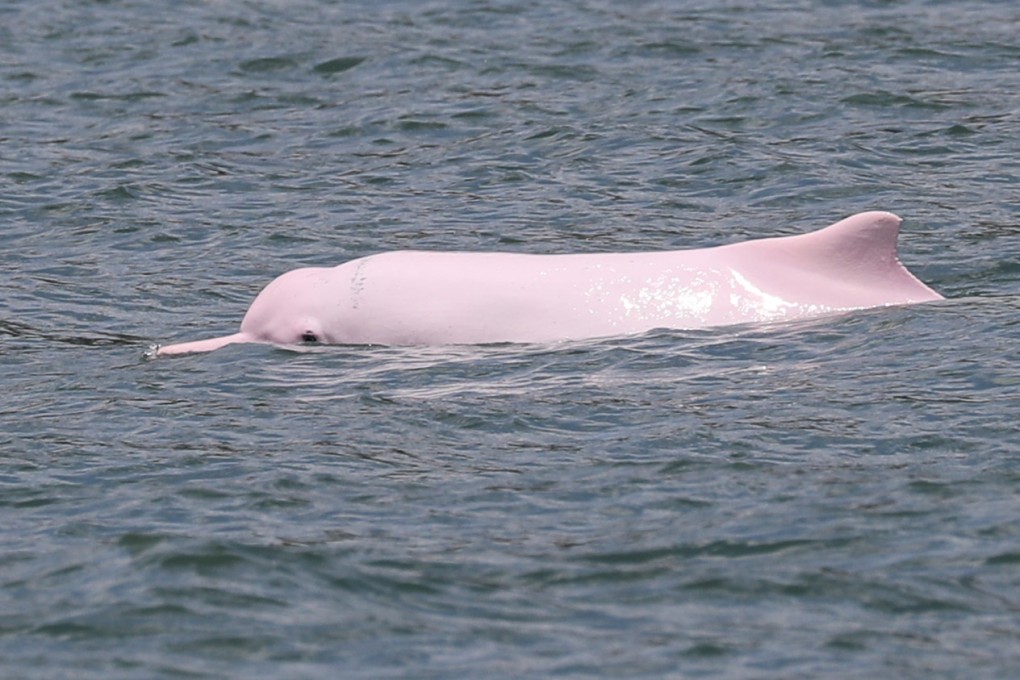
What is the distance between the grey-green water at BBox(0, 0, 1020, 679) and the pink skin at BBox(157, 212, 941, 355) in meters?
0.24

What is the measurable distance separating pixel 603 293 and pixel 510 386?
1.39m

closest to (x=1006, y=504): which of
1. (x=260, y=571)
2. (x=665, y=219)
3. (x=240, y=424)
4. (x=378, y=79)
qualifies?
(x=260, y=571)

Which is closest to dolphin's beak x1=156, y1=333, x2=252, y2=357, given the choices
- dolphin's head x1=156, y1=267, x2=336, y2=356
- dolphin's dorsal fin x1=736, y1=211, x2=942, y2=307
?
dolphin's head x1=156, y1=267, x2=336, y2=356

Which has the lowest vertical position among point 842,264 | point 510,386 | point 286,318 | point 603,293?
point 510,386

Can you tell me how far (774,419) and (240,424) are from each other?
304 cm

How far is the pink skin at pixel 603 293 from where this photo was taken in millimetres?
13250

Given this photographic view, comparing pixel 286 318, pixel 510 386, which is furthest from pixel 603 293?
pixel 286 318

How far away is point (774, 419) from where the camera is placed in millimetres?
11328

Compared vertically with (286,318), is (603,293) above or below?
above

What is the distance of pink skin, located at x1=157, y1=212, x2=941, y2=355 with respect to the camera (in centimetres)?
1325

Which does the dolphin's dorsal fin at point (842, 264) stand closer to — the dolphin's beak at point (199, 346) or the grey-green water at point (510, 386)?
the grey-green water at point (510, 386)

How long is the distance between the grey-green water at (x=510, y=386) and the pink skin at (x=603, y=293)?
24 centimetres

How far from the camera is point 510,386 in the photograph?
1223cm

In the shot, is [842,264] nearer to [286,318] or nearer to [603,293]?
[603,293]
